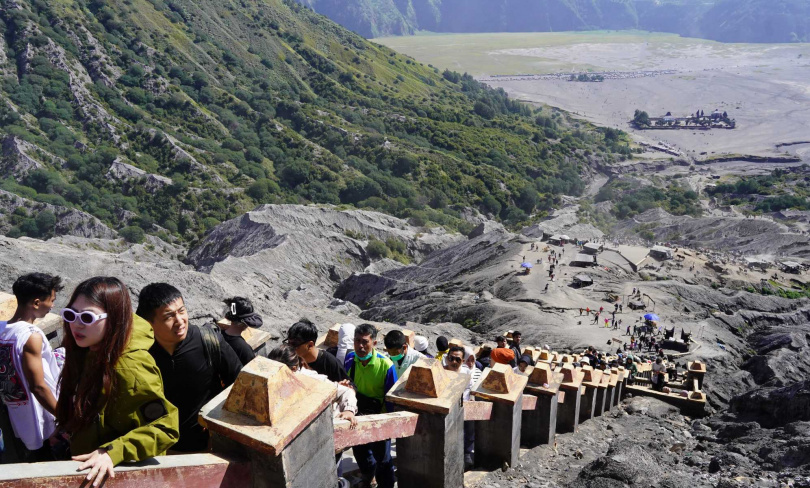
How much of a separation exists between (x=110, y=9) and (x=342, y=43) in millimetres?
52464

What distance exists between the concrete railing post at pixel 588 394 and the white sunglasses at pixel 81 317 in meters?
9.71

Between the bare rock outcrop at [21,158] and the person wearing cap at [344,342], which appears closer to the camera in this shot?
the person wearing cap at [344,342]

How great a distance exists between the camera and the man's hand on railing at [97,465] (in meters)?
3.04

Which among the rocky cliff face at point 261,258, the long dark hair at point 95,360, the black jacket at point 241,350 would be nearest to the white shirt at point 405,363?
the black jacket at point 241,350

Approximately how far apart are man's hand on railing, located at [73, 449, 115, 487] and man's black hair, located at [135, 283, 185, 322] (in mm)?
922

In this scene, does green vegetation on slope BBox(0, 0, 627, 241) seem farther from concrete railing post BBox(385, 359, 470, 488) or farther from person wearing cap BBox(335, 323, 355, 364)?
concrete railing post BBox(385, 359, 470, 488)

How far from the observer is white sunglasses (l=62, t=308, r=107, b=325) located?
328cm

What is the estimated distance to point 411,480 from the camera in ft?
18.6

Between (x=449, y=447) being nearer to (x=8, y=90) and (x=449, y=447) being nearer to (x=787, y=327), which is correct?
(x=787, y=327)

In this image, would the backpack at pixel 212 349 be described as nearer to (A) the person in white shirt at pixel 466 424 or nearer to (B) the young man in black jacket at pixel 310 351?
(B) the young man in black jacket at pixel 310 351

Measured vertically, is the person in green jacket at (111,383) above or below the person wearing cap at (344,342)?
above

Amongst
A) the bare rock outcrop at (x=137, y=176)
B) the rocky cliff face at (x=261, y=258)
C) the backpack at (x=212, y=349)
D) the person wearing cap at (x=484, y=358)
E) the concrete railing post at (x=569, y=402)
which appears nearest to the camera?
the backpack at (x=212, y=349)

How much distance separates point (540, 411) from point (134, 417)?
228 inches

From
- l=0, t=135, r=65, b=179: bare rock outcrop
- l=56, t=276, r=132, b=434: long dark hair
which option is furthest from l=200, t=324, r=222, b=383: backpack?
l=0, t=135, r=65, b=179: bare rock outcrop
